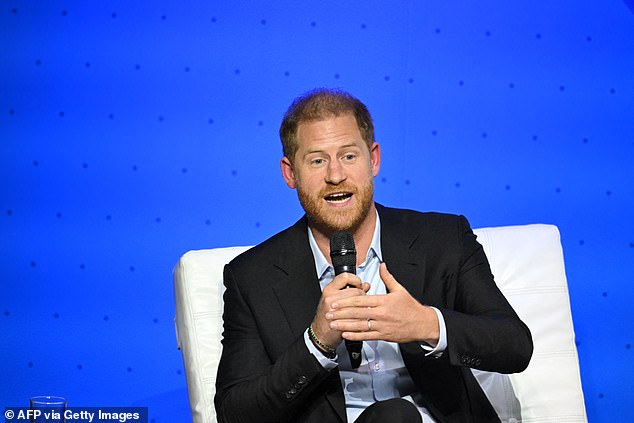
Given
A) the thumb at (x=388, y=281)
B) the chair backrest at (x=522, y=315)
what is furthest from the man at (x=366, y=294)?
the chair backrest at (x=522, y=315)

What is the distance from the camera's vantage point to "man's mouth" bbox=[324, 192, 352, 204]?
2.22m

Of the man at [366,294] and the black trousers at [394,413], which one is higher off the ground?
the man at [366,294]

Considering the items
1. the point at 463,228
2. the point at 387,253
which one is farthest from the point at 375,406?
the point at 463,228

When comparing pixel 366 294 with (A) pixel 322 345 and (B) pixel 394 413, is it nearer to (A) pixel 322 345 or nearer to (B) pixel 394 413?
(A) pixel 322 345

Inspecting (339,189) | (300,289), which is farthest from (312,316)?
(339,189)

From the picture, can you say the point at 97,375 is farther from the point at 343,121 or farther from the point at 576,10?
the point at 576,10

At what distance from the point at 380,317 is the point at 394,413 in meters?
0.19

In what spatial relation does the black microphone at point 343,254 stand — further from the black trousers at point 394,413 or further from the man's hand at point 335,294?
the black trousers at point 394,413

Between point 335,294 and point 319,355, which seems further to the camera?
point 319,355

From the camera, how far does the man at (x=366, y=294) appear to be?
1.97 metres

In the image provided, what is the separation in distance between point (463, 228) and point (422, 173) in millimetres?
1039

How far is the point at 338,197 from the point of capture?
7.30 ft

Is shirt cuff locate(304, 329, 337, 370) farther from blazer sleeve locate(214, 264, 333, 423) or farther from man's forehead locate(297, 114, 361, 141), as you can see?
man's forehead locate(297, 114, 361, 141)

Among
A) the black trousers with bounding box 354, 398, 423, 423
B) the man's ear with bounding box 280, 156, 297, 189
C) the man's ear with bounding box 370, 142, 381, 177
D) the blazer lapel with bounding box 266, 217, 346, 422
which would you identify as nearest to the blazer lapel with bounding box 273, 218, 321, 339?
the blazer lapel with bounding box 266, 217, 346, 422
